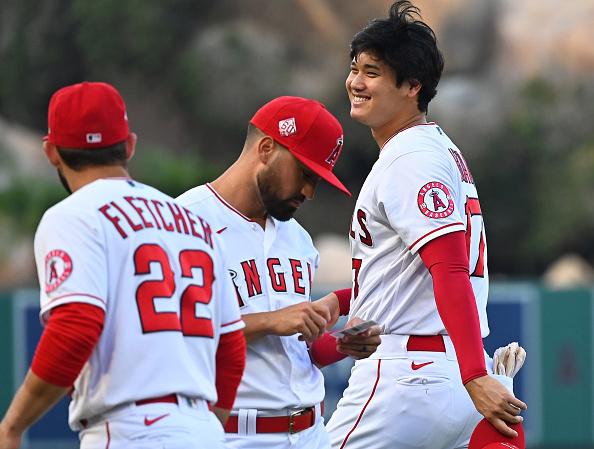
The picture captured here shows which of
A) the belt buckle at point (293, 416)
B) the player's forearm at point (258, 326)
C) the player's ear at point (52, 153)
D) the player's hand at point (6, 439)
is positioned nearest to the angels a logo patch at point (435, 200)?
the player's forearm at point (258, 326)

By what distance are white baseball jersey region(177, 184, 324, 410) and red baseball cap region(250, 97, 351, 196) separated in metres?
0.32

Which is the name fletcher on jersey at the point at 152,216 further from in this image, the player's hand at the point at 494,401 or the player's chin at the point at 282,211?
the player's hand at the point at 494,401

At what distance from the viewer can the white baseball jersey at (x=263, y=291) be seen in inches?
165

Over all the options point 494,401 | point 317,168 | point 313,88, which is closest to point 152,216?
point 317,168

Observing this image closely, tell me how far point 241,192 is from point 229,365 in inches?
35.0

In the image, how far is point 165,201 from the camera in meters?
3.35

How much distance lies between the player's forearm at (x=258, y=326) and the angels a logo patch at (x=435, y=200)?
0.64 metres

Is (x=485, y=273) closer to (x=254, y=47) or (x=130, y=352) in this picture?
(x=130, y=352)

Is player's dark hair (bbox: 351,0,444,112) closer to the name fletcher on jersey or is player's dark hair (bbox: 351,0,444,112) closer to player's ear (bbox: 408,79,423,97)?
player's ear (bbox: 408,79,423,97)

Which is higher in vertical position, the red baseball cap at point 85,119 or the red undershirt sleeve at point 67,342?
the red baseball cap at point 85,119

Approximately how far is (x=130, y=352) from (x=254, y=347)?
1.09m

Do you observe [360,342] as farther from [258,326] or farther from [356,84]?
[356,84]

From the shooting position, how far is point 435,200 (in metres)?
4.16

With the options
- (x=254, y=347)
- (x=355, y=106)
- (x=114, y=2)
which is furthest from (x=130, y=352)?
(x=114, y=2)
